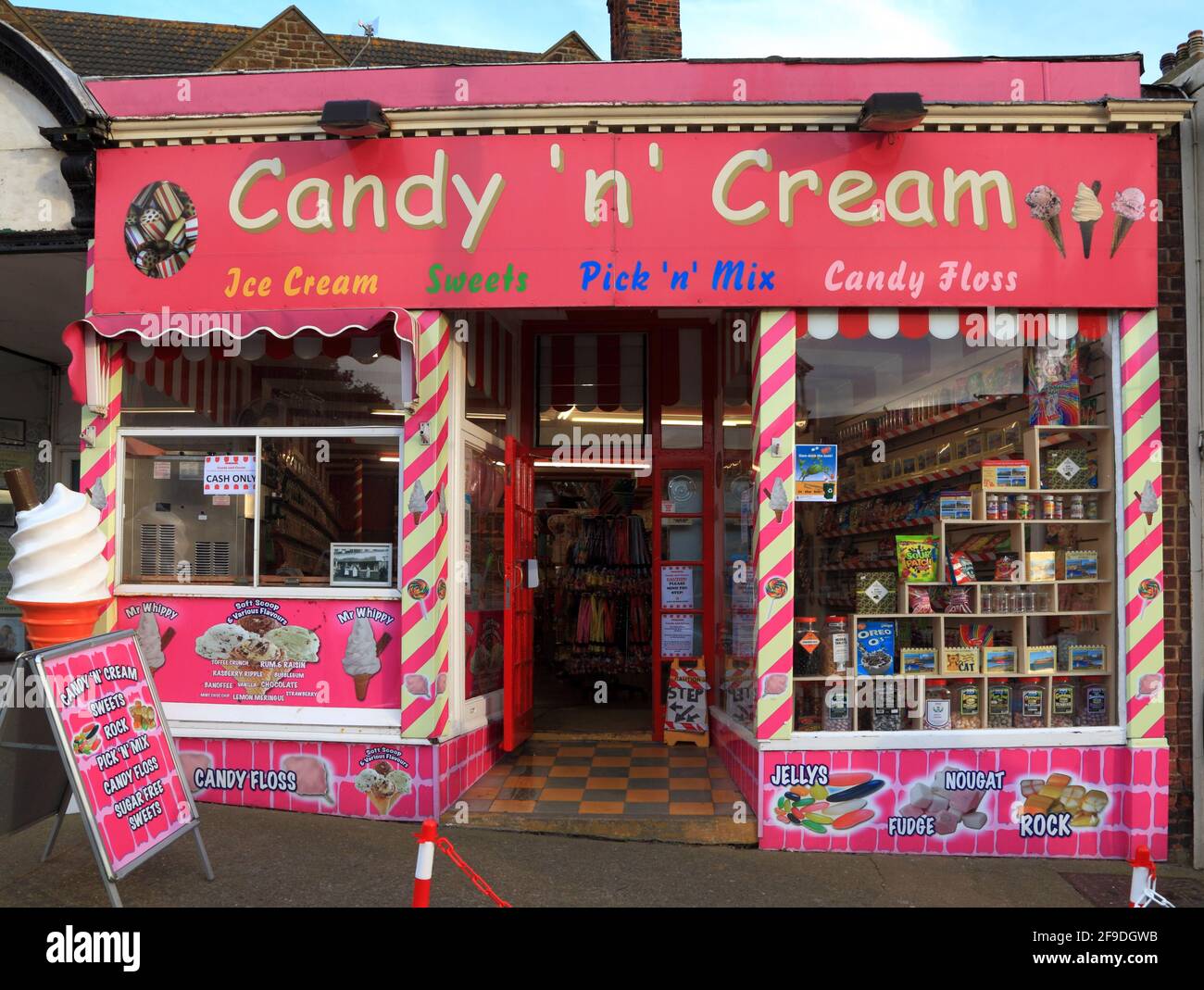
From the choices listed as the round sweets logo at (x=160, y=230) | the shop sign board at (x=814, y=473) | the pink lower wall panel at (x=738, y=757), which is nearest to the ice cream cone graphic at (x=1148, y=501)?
the shop sign board at (x=814, y=473)

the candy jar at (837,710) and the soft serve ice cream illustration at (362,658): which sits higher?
the soft serve ice cream illustration at (362,658)

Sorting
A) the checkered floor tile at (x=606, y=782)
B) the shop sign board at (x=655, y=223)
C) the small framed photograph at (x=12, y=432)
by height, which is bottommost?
the checkered floor tile at (x=606, y=782)

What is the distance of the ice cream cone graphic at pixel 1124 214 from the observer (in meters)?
5.73

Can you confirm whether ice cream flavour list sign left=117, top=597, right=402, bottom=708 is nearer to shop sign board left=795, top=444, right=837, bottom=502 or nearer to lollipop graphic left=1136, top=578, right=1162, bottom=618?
shop sign board left=795, top=444, right=837, bottom=502

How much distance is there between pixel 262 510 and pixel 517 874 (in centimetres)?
297

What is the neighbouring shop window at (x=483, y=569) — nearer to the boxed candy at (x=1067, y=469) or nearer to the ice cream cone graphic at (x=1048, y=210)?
the boxed candy at (x=1067, y=469)

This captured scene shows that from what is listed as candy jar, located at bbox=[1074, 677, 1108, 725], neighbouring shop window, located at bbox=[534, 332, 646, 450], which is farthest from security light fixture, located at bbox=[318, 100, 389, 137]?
candy jar, located at bbox=[1074, 677, 1108, 725]

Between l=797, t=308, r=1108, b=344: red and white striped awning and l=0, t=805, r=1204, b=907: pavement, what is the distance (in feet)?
11.0

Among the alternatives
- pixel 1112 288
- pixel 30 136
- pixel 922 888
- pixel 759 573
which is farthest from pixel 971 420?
pixel 30 136

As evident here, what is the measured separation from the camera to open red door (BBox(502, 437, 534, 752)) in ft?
23.0

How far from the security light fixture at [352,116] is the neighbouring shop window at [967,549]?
313cm

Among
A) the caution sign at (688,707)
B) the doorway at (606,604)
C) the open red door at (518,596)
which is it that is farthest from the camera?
the doorway at (606,604)

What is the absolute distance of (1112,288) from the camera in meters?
Result: 5.75

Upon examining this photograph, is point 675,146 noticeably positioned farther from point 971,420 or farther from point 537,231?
point 971,420
